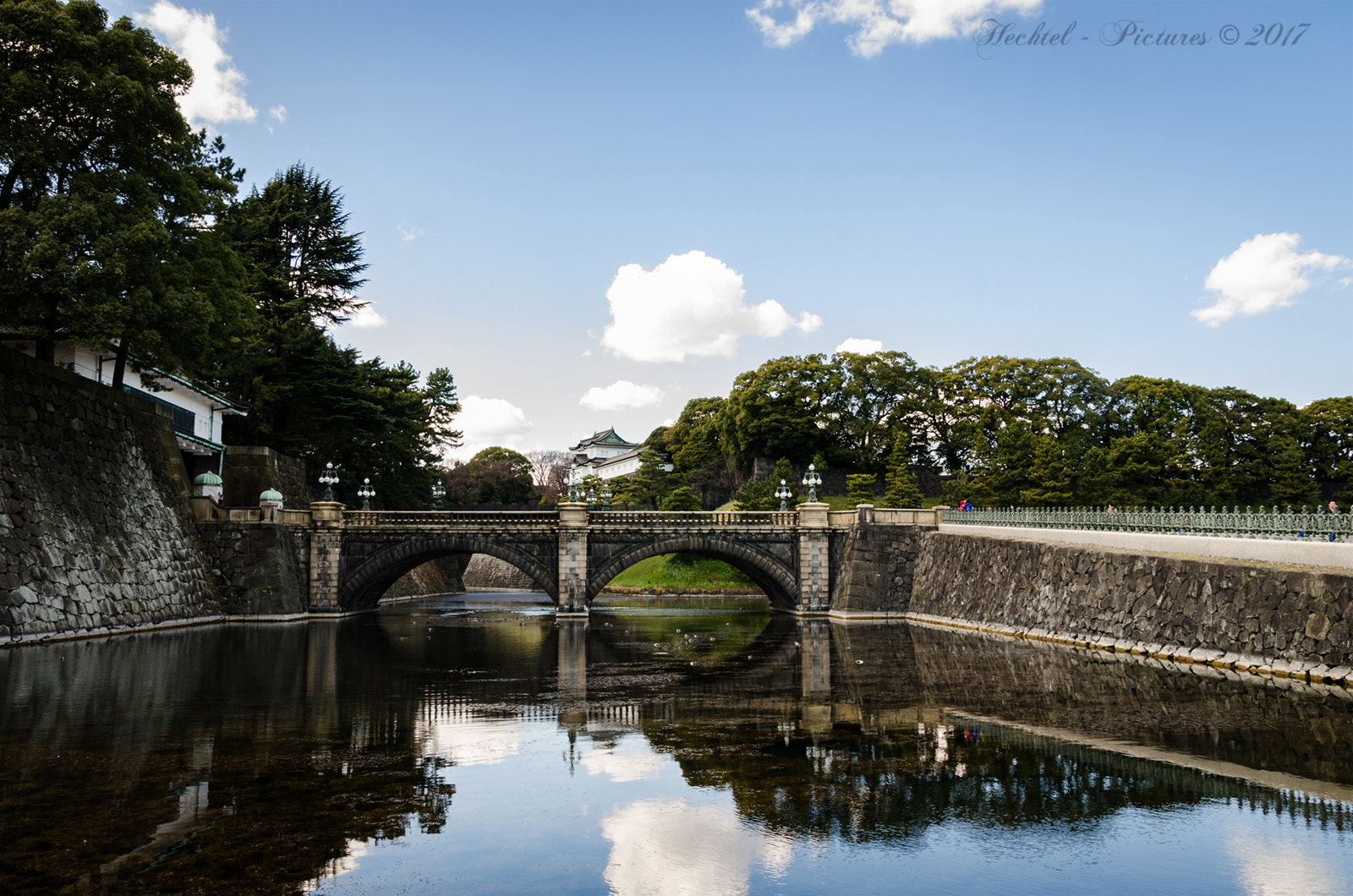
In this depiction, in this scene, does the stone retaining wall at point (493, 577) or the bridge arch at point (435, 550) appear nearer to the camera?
the bridge arch at point (435, 550)

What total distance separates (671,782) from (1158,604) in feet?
62.8

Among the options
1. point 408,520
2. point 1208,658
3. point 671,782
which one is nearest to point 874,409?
point 408,520

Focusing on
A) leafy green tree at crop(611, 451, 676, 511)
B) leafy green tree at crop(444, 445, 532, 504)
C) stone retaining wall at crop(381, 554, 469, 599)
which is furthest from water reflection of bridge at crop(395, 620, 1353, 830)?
leafy green tree at crop(444, 445, 532, 504)

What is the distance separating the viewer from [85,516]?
31.2 m

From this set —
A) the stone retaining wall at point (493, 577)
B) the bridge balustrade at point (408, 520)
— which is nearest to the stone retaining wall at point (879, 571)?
the bridge balustrade at point (408, 520)

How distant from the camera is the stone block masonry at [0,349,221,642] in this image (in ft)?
90.2

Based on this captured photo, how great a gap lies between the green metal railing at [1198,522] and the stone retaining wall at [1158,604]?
185 centimetres

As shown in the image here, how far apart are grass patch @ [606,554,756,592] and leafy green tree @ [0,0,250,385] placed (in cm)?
3968

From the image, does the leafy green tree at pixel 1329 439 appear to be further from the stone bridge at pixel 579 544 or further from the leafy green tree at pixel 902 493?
the stone bridge at pixel 579 544

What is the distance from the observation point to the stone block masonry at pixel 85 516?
90.2 ft

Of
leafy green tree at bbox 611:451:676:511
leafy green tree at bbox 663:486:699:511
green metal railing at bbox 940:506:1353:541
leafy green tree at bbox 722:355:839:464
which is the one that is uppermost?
leafy green tree at bbox 722:355:839:464

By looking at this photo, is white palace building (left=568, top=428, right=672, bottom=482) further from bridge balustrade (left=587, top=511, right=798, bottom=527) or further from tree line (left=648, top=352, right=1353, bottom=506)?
bridge balustrade (left=587, top=511, right=798, bottom=527)

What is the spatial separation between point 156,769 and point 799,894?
9736 mm

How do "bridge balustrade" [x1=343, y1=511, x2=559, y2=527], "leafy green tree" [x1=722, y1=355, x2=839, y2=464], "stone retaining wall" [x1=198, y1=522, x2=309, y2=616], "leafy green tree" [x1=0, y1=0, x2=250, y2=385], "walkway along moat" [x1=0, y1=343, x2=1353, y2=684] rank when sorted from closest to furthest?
"walkway along moat" [x1=0, y1=343, x2=1353, y2=684] < "leafy green tree" [x1=0, y1=0, x2=250, y2=385] < "stone retaining wall" [x1=198, y1=522, x2=309, y2=616] < "bridge balustrade" [x1=343, y1=511, x2=559, y2=527] < "leafy green tree" [x1=722, y1=355, x2=839, y2=464]
